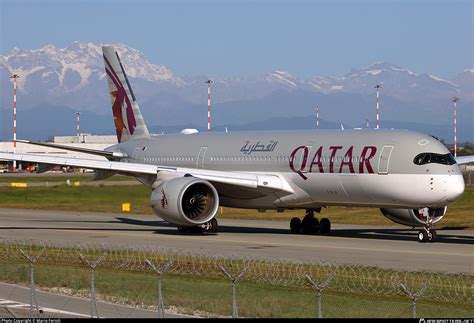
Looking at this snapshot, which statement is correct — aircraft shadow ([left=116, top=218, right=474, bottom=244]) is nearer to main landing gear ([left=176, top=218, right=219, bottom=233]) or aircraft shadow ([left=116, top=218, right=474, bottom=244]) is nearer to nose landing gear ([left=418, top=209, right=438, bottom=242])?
main landing gear ([left=176, top=218, right=219, bottom=233])

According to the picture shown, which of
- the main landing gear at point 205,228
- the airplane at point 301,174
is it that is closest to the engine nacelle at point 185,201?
the airplane at point 301,174

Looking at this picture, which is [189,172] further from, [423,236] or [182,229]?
[423,236]

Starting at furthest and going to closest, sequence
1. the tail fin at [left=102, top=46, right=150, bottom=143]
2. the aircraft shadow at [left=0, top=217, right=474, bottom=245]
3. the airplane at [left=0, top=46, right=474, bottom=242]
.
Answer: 1. the tail fin at [left=102, top=46, right=150, bottom=143]
2. the aircraft shadow at [left=0, top=217, right=474, bottom=245]
3. the airplane at [left=0, top=46, right=474, bottom=242]

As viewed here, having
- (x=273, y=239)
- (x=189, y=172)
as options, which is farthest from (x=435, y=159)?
(x=189, y=172)

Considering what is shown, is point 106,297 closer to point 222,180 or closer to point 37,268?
point 37,268

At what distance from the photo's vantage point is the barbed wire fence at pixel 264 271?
23922 millimetres

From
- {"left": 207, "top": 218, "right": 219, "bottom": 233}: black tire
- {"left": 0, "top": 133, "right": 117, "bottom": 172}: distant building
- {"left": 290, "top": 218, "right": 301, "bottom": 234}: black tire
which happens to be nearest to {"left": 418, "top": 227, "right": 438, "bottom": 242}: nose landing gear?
{"left": 290, "top": 218, "right": 301, "bottom": 234}: black tire

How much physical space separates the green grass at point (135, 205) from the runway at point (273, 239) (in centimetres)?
365

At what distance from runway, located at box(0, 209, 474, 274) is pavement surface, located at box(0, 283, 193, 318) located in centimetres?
1040

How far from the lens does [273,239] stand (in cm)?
4141

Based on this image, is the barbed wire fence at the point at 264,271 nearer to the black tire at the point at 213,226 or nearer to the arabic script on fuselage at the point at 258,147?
the black tire at the point at 213,226

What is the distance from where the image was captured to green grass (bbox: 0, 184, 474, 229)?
55.6 m

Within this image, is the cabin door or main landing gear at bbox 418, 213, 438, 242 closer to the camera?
main landing gear at bbox 418, 213, 438, 242

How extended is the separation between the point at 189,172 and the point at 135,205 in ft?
59.2
